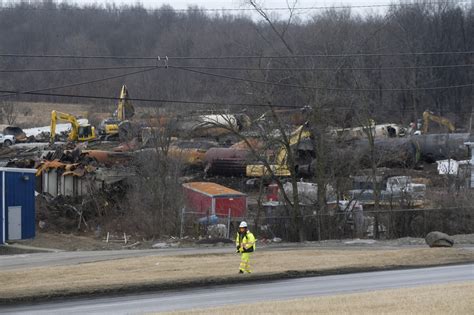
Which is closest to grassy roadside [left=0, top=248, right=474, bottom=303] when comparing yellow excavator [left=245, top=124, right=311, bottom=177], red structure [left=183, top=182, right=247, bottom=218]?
yellow excavator [left=245, top=124, right=311, bottom=177]

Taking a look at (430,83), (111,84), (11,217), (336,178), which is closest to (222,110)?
(336,178)

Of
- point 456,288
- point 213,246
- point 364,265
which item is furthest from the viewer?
point 213,246

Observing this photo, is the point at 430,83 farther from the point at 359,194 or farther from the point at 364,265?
the point at 364,265

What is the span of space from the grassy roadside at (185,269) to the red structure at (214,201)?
11.0 meters

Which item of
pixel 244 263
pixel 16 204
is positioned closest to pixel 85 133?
pixel 16 204

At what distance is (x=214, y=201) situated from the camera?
42219 mm

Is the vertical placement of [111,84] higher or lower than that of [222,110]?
higher

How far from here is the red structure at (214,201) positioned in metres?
42.4

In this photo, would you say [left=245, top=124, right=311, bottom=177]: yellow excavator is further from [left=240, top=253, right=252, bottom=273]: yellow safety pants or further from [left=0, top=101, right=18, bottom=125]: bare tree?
[left=0, top=101, right=18, bottom=125]: bare tree

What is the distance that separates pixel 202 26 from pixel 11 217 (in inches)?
4382

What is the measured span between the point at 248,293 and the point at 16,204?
22.6 m

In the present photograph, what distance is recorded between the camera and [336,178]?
136ft

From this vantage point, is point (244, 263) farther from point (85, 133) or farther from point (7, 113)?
point (7, 113)

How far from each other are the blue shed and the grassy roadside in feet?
35.5
